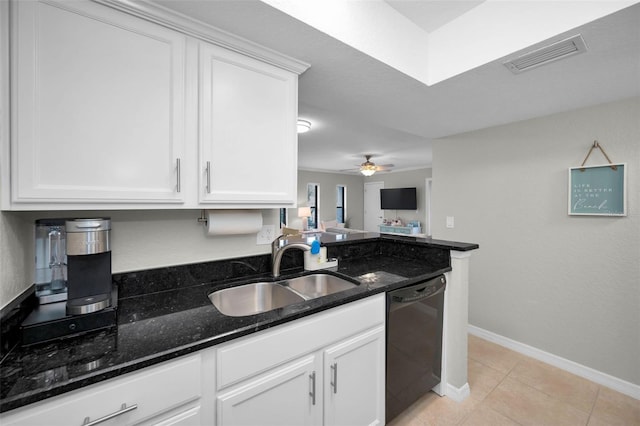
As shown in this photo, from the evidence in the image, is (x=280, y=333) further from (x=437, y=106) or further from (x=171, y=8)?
(x=437, y=106)

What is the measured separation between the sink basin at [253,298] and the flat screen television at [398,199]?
6.48m

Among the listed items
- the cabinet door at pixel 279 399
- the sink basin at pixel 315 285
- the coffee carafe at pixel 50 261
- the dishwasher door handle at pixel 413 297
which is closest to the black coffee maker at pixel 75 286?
the coffee carafe at pixel 50 261

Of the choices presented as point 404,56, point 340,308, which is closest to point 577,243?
point 404,56

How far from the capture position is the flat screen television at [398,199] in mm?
7387

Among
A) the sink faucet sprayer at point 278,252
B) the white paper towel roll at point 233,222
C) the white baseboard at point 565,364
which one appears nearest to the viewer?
the white paper towel roll at point 233,222

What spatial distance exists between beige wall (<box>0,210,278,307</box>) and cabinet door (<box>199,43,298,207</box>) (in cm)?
35

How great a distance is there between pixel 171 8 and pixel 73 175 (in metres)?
0.77

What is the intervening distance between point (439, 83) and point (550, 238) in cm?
177

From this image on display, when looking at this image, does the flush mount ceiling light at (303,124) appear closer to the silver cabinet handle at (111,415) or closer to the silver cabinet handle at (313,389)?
the silver cabinet handle at (313,389)

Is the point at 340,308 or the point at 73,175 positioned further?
the point at 340,308

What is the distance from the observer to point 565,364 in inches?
89.6

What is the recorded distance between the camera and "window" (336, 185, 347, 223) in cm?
841

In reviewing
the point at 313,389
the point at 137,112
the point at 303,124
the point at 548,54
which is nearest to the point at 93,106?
the point at 137,112

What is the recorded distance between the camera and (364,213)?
8.89 m
